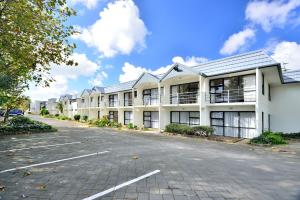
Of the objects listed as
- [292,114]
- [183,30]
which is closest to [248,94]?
[292,114]

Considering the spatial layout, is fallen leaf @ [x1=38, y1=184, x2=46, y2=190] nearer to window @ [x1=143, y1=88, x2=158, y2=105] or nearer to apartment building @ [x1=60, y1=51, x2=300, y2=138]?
apartment building @ [x1=60, y1=51, x2=300, y2=138]

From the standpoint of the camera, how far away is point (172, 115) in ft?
75.4

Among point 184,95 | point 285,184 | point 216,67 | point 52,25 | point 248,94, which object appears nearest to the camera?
point 285,184

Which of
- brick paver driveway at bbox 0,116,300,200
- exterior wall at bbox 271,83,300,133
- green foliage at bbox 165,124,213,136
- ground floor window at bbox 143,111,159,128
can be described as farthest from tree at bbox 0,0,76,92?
exterior wall at bbox 271,83,300,133

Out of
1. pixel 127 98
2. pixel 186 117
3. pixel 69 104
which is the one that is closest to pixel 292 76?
pixel 186 117

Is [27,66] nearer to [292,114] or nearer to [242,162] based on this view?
[242,162]

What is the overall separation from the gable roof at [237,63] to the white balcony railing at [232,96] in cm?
185

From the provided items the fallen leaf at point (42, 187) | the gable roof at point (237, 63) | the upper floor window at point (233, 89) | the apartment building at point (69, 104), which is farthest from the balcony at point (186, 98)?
the apartment building at point (69, 104)

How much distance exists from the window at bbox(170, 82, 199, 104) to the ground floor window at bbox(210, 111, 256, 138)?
267 cm

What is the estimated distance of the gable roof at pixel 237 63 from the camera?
14.4 metres

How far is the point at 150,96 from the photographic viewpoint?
26.3 m

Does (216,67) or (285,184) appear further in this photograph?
(216,67)

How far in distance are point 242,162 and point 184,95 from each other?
41.9ft

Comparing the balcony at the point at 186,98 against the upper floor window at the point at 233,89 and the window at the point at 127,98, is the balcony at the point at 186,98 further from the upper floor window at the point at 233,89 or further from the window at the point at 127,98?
the window at the point at 127,98
